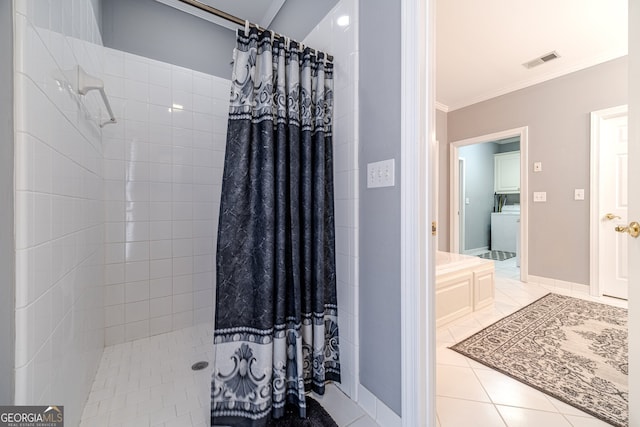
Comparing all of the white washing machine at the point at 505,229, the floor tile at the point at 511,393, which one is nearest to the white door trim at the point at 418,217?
the floor tile at the point at 511,393

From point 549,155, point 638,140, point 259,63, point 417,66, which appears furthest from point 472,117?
point 259,63

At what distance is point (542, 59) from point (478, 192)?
123 inches

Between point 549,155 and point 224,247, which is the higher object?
point 549,155

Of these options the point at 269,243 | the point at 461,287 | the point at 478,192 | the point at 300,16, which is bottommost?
the point at 461,287

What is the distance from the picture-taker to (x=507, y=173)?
544cm

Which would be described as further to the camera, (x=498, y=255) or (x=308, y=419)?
(x=498, y=255)

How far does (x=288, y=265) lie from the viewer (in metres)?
1.21

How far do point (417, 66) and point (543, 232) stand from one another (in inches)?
128

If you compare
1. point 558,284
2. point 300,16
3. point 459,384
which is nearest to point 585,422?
point 459,384

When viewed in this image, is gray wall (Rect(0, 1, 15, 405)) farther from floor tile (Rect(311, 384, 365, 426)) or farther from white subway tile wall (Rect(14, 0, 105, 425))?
floor tile (Rect(311, 384, 365, 426))

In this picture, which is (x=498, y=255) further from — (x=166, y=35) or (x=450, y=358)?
(x=166, y=35)

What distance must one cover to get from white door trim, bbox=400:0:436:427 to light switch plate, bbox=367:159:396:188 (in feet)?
0.27

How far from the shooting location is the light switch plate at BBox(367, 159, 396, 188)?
109 cm

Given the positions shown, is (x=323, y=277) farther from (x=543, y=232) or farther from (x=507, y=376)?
(x=543, y=232)
